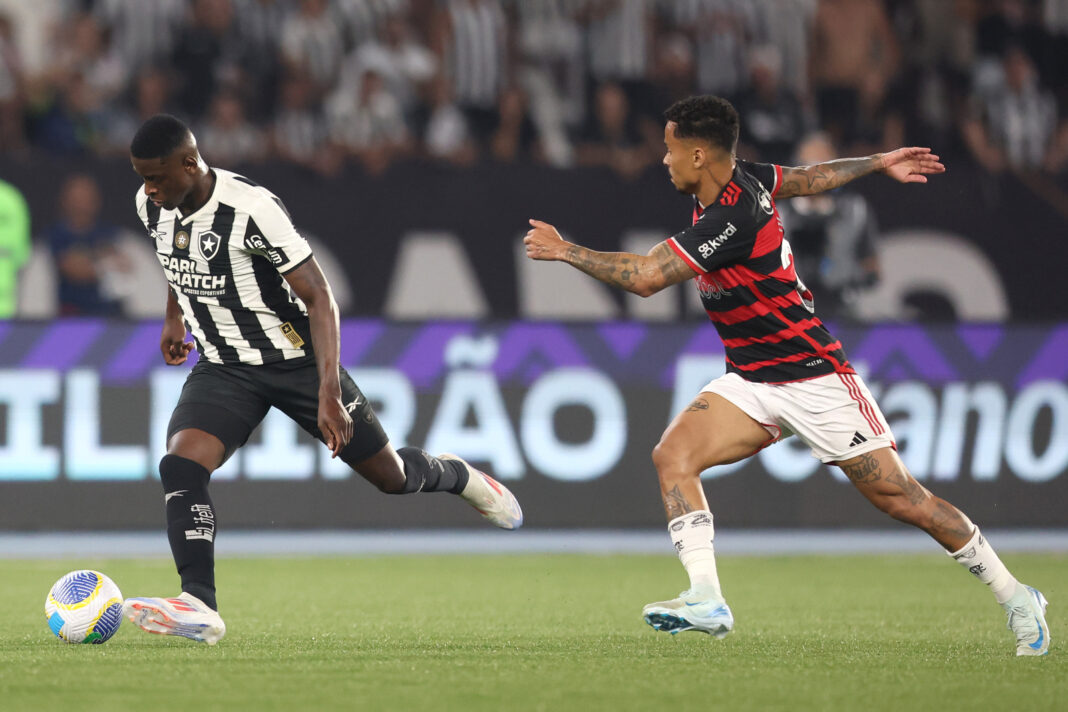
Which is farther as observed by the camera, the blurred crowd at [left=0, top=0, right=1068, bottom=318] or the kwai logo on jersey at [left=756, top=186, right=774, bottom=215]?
the blurred crowd at [left=0, top=0, right=1068, bottom=318]

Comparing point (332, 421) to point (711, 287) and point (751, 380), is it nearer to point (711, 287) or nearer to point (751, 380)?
point (711, 287)

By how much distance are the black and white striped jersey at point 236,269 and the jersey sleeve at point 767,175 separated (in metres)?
1.78

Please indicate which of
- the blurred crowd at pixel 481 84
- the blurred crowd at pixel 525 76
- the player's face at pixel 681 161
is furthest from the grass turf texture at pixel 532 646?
the blurred crowd at pixel 525 76

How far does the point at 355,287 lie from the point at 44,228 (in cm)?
255

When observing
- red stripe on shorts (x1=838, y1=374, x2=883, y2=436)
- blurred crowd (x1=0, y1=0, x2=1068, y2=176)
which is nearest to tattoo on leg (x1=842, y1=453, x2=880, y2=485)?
red stripe on shorts (x1=838, y1=374, x2=883, y2=436)

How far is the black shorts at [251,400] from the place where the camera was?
243 inches

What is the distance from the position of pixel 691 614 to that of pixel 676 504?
544 mm

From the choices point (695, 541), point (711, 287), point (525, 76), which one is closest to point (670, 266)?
point (711, 287)

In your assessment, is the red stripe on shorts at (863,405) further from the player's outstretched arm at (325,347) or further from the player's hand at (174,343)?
the player's hand at (174,343)

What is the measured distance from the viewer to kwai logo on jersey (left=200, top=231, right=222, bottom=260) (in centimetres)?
605

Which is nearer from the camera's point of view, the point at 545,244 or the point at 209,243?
the point at 545,244

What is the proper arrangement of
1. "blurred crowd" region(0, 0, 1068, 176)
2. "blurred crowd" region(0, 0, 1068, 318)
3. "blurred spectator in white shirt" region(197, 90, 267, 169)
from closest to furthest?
1. "blurred crowd" region(0, 0, 1068, 318)
2. "blurred spectator in white shirt" region(197, 90, 267, 169)
3. "blurred crowd" region(0, 0, 1068, 176)

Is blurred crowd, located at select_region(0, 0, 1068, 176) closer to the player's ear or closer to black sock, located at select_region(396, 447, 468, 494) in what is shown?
black sock, located at select_region(396, 447, 468, 494)

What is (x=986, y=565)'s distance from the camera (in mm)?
6078
